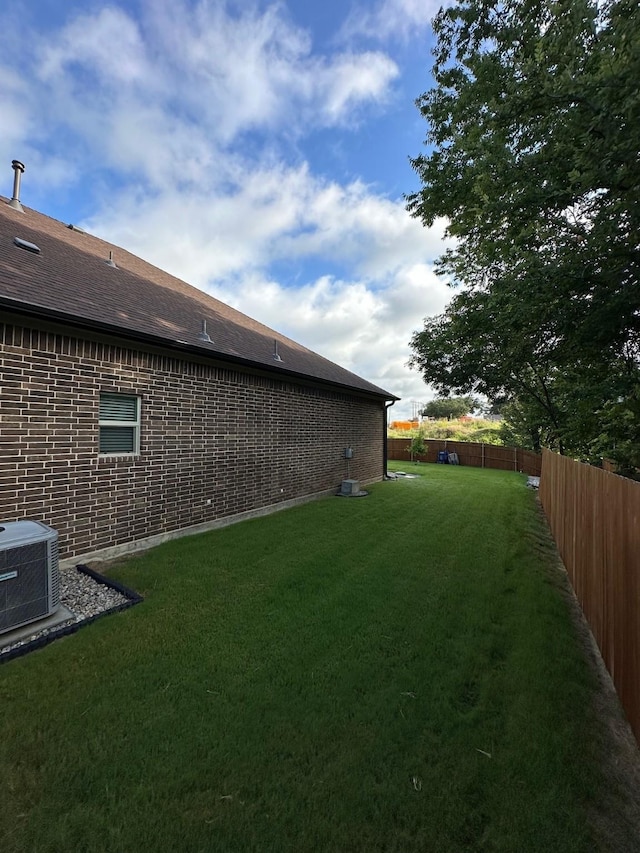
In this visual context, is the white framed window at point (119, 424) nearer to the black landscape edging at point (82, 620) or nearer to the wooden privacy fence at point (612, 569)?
the black landscape edging at point (82, 620)

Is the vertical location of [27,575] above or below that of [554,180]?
below

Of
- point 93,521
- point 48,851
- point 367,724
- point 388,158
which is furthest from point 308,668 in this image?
point 388,158

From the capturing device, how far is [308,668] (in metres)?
2.96

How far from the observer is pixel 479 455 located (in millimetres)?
22859

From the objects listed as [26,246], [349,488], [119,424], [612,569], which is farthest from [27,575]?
[349,488]

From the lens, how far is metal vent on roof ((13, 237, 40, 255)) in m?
6.15

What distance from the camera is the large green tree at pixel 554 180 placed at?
120 inches

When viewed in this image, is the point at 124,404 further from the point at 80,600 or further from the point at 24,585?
the point at 24,585

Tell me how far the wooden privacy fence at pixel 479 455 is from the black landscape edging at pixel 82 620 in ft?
66.8

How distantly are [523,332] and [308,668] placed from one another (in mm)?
4758

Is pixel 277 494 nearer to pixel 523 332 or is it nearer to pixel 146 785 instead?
pixel 523 332

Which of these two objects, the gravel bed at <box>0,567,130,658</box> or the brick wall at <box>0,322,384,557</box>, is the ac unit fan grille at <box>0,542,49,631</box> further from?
the brick wall at <box>0,322,384,557</box>

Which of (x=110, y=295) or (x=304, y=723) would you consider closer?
(x=304, y=723)

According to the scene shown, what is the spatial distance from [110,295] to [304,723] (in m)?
6.77
